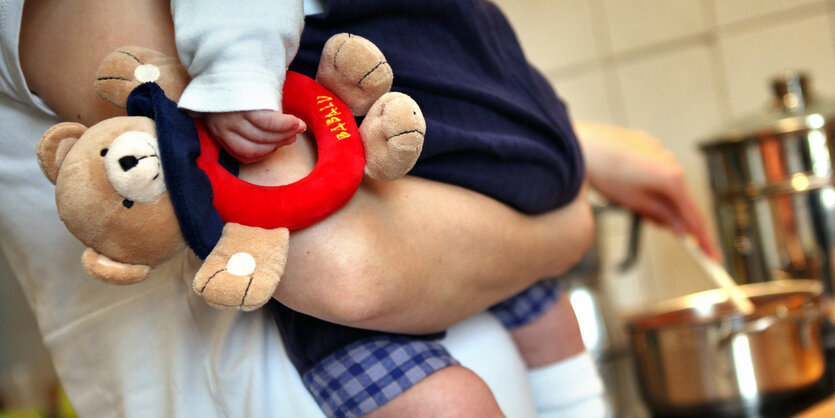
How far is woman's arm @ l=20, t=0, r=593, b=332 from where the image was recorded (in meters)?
0.37

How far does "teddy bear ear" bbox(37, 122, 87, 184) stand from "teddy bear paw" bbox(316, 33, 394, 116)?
12cm

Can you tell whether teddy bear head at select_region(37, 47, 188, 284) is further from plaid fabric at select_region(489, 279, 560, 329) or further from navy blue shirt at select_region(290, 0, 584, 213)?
plaid fabric at select_region(489, 279, 560, 329)

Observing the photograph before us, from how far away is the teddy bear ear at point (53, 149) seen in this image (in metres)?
0.32

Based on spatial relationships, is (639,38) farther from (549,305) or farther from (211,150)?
(211,150)

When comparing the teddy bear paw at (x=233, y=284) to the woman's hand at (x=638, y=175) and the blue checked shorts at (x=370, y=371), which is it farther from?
the woman's hand at (x=638, y=175)

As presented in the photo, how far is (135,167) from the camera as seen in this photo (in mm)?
303

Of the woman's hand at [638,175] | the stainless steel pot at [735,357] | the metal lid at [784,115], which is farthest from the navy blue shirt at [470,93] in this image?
the metal lid at [784,115]

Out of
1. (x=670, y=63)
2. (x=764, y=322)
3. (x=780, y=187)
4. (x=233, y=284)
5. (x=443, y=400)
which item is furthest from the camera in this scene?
(x=670, y=63)

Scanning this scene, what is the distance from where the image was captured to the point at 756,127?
3.25ft

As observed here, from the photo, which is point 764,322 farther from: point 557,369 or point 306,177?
point 306,177

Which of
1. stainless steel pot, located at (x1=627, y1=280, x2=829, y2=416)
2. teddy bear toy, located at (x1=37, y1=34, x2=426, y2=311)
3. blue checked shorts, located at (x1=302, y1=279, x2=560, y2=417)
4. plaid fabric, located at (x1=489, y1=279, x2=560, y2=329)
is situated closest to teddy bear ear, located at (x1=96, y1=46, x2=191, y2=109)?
teddy bear toy, located at (x1=37, y1=34, x2=426, y2=311)

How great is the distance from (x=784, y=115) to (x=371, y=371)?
81 centimetres

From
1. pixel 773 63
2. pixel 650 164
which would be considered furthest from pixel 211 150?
pixel 773 63

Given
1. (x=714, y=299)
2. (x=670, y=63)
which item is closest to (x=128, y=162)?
(x=714, y=299)
